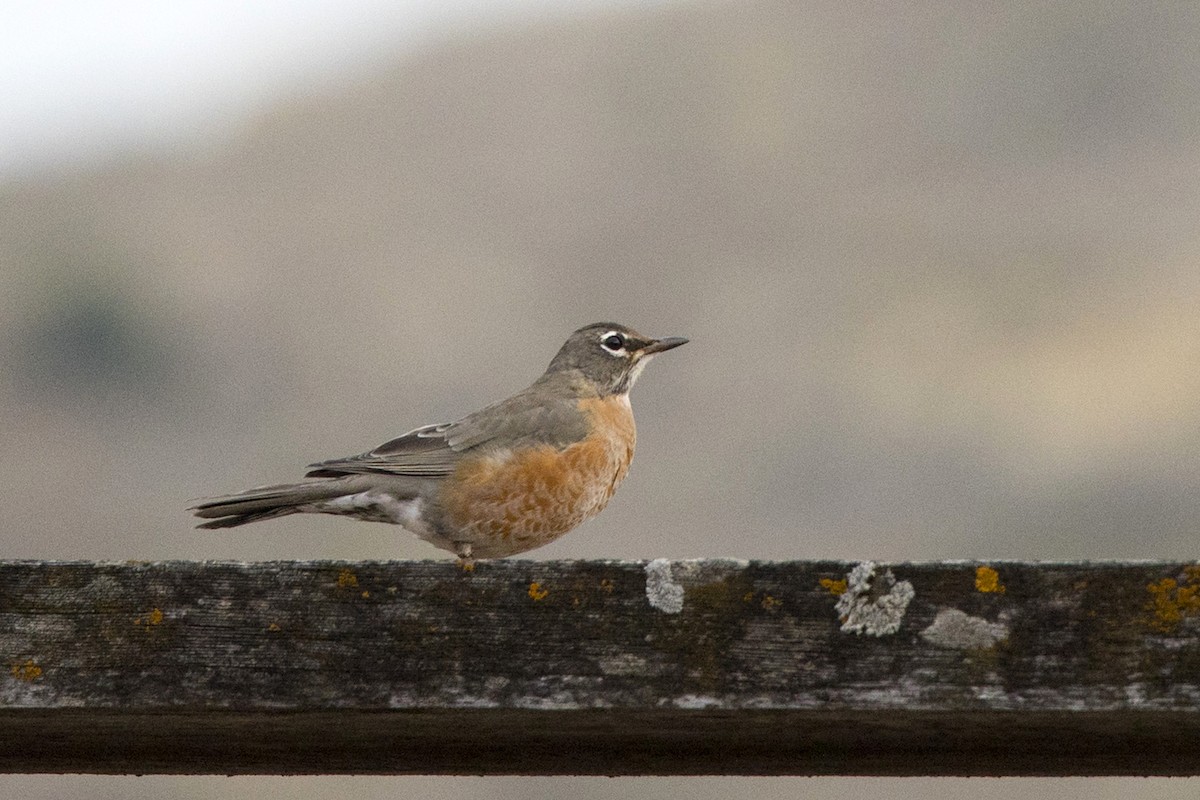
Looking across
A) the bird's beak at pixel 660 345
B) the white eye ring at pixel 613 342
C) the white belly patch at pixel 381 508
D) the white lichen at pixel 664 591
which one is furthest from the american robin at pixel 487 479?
the white lichen at pixel 664 591

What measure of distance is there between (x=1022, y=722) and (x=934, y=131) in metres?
138

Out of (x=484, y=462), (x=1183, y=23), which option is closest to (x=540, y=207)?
(x=1183, y=23)

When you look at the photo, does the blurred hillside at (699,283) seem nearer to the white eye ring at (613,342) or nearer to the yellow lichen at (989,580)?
the white eye ring at (613,342)

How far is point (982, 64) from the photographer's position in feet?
468

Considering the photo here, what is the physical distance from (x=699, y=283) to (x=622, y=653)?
110 metres

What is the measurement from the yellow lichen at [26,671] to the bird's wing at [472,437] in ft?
11.3

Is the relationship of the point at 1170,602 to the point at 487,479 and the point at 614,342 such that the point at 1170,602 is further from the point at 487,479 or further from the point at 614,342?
the point at 614,342

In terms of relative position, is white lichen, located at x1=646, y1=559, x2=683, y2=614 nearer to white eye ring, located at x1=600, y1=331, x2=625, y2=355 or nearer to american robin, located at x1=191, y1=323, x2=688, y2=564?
american robin, located at x1=191, y1=323, x2=688, y2=564

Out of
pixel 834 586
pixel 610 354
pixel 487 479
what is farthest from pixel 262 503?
pixel 834 586

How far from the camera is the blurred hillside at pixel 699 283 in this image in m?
89.8

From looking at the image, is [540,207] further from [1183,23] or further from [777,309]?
[1183,23]

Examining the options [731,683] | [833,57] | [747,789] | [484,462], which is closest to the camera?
[731,683]

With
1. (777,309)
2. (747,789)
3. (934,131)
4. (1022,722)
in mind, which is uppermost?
(934,131)

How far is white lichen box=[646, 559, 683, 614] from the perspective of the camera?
2387 mm
